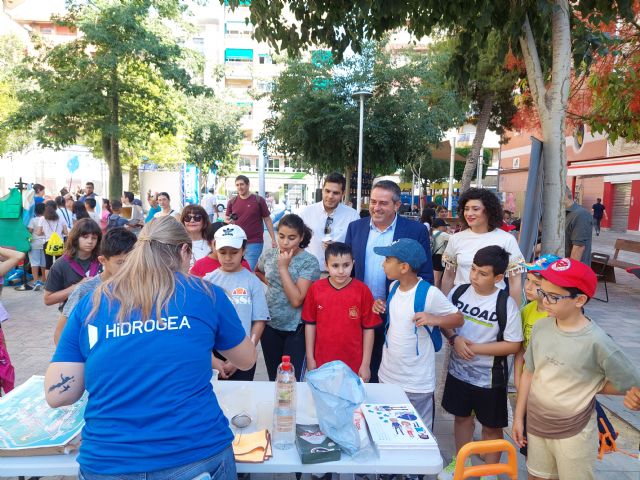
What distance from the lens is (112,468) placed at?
153 centimetres

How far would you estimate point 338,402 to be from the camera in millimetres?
1968

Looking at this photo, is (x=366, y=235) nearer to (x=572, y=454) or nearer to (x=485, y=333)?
(x=485, y=333)

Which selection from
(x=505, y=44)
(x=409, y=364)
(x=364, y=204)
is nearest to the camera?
(x=409, y=364)

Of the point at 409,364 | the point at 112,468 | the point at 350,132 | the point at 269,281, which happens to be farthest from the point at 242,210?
the point at 350,132

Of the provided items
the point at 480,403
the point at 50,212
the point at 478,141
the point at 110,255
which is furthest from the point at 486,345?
the point at 478,141

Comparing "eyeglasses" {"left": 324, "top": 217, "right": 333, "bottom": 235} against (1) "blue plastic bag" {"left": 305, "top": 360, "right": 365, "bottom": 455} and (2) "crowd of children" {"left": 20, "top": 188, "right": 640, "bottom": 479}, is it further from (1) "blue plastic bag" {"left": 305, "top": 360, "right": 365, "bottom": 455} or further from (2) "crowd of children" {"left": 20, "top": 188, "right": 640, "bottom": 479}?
(1) "blue plastic bag" {"left": 305, "top": 360, "right": 365, "bottom": 455}

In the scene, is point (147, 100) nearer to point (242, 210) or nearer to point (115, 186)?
point (115, 186)

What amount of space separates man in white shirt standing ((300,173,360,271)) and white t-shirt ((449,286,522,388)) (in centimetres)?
149

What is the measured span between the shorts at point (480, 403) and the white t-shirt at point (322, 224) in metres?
1.60

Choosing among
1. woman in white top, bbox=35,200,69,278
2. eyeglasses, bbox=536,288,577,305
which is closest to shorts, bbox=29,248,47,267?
woman in white top, bbox=35,200,69,278

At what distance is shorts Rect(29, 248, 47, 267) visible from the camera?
870cm

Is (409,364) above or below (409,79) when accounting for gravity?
below

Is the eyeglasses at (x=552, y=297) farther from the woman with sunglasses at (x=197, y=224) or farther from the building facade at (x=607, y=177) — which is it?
the building facade at (x=607, y=177)

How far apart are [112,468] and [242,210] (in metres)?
5.83
